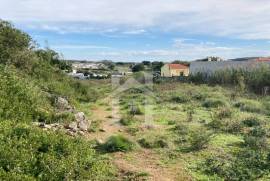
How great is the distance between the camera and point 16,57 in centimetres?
1470

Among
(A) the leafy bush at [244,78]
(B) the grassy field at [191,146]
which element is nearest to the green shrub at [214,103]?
(B) the grassy field at [191,146]

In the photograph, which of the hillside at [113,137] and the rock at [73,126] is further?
the rock at [73,126]

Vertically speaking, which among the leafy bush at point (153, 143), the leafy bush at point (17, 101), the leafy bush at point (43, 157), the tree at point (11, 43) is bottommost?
the leafy bush at point (153, 143)

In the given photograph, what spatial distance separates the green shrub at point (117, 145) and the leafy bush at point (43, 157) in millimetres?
1258

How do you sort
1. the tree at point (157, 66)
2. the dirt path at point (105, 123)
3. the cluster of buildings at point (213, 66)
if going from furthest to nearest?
the tree at point (157, 66)
the cluster of buildings at point (213, 66)
the dirt path at point (105, 123)

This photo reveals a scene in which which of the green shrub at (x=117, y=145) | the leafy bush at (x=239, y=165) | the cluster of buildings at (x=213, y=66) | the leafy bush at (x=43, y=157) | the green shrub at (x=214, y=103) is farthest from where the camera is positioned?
the cluster of buildings at (x=213, y=66)

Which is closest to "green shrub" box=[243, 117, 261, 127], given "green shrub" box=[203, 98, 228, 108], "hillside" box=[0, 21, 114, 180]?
"green shrub" box=[203, 98, 228, 108]

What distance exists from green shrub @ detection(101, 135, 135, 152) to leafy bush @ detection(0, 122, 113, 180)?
126 cm

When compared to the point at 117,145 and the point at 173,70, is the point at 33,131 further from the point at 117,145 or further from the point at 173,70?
the point at 173,70

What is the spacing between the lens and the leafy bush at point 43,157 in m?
5.86

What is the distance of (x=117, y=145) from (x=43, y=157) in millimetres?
2734

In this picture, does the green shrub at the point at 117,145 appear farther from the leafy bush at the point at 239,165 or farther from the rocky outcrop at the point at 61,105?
the rocky outcrop at the point at 61,105

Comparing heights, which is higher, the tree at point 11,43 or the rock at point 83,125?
the tree at point 11,43

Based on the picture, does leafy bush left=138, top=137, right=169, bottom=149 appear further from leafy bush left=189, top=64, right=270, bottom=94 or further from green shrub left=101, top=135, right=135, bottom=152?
leafy bush left=189, top=64, right=270, bottom=94
